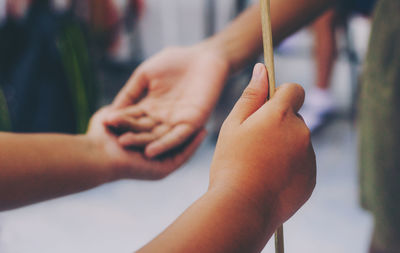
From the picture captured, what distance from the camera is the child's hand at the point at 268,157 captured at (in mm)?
384

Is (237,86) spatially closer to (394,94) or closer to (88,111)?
(88,111)

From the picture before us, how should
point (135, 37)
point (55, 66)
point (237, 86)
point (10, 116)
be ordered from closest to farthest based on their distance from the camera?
point (10, 116) → point (55, 66) → point (237, 86) → point (135, 37)

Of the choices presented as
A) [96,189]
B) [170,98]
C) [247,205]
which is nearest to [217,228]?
[247,205]

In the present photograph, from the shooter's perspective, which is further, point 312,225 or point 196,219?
point 312,225

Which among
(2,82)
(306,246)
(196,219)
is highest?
(2,82)

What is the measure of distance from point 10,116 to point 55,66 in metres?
0.24

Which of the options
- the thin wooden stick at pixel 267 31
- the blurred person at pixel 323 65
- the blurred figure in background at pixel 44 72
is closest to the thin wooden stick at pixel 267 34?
the thin wooden stick at pixel 267 31

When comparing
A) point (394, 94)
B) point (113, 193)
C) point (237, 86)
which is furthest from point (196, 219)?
point (237, 86)

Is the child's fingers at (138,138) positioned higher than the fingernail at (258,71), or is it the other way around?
the fingernail at (258,71)

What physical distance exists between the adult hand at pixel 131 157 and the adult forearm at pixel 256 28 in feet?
0.53

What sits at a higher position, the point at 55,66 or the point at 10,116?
the point at 55,66

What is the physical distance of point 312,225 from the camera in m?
1.24

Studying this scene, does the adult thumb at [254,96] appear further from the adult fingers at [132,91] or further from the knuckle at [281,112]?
the adult fingers at [132,91]

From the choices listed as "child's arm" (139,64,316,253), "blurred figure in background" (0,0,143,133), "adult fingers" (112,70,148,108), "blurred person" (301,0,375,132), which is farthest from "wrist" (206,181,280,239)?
"blurred person" (301,0,375,132)
